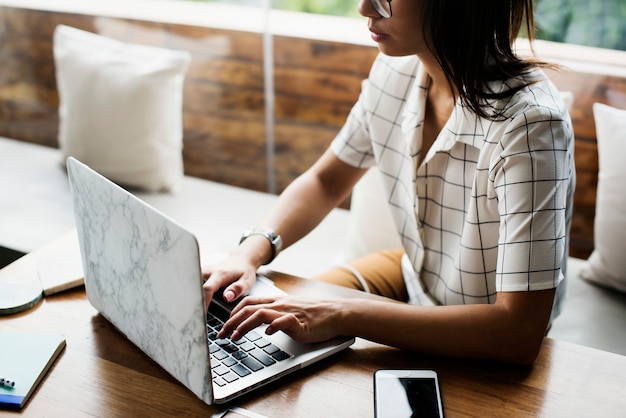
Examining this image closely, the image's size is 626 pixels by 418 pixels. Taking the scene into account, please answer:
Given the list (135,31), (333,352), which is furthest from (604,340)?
(135,31)

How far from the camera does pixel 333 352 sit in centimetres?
100

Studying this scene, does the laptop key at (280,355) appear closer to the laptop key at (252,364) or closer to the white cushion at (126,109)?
the laptop key at (252,364)

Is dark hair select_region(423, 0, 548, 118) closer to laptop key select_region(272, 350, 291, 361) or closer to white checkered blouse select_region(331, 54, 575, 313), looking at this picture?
white checkered blouse select_region(331, 54, 575, 313)

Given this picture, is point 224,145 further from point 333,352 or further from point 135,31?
point 333,352

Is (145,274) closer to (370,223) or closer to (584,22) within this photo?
(370,223)

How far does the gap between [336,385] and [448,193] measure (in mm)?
461

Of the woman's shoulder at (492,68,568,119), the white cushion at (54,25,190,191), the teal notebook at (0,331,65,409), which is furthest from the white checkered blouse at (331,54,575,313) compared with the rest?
the white cushion at (54,25,190,191)

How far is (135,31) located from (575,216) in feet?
5.20

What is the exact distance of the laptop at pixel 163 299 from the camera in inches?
32.3

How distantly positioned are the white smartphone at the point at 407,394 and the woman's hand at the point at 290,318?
11 centimetres

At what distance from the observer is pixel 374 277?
151 centimetres

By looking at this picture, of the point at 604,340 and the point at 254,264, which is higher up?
the point at 254,264

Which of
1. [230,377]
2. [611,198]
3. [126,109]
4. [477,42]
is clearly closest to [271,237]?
[230,377]

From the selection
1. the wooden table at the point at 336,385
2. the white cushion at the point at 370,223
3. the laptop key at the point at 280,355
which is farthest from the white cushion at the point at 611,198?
the laptop key at the point at 280,355
